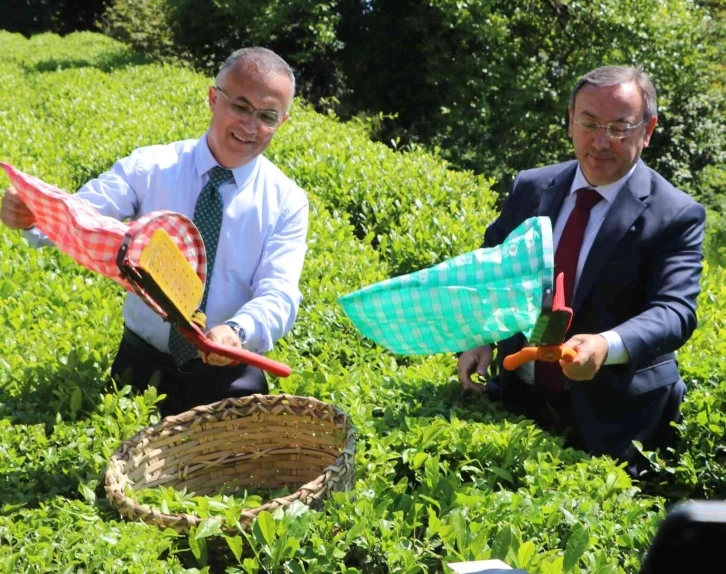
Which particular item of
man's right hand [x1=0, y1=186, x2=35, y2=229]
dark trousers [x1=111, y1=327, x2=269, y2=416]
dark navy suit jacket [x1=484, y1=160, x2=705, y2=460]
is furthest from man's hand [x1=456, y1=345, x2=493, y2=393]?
man's right hand [x1=0, y1=186, x2=35, y2=229]

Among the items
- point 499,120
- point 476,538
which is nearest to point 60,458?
point 476,538

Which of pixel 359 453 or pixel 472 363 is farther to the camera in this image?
pixel 472 363

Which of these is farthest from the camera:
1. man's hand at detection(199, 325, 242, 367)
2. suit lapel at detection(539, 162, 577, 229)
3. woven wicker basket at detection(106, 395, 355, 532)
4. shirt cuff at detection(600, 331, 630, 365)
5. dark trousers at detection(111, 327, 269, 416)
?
suit lapel at detection(539, 162, 577, 229)

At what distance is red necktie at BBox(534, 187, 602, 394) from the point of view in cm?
379

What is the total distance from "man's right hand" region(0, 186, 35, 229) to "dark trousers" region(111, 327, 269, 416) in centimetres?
68

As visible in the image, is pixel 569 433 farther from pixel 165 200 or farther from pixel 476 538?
pixel 165 200

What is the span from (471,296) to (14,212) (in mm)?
1680

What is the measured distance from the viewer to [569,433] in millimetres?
3861

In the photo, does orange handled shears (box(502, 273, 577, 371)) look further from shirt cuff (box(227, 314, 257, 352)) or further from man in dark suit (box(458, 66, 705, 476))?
shirt cuff (box(227, 314, 257, 352))

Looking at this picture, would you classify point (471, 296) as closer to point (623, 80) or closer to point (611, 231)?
point (611, 231)

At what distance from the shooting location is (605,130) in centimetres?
368

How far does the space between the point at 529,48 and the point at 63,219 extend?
1357cm

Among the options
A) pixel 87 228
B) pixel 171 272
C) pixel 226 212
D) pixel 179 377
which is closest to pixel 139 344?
pixel 179 377

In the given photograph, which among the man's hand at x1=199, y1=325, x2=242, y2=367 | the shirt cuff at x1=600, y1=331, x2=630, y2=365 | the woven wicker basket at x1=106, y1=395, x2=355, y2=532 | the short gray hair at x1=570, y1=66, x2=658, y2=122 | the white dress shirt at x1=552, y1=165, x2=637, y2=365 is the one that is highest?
the short gray hair at x1=570, y1=66, x2=658, y2=122
